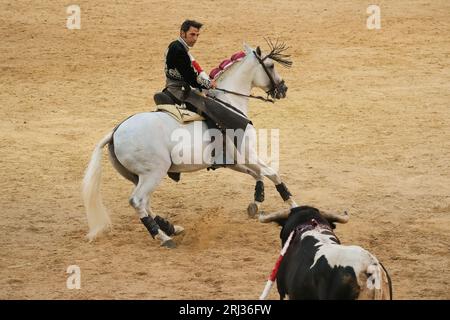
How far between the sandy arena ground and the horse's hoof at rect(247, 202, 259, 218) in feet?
0.43

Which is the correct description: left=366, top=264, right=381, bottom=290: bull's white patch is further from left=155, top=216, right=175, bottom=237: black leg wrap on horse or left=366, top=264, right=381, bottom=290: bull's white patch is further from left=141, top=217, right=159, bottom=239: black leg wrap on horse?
left=155, top=216, right=175, bottom=237: black leg wrap on horse

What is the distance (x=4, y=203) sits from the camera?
11.7 metres

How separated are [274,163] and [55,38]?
734 centimetres

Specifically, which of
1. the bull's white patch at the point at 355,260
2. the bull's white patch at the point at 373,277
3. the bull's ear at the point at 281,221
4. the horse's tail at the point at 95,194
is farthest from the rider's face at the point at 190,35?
the bull's white patch at the point at 373,277

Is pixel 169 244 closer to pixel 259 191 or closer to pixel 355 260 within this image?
pixel 259 191

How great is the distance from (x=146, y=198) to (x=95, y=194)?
0.57m

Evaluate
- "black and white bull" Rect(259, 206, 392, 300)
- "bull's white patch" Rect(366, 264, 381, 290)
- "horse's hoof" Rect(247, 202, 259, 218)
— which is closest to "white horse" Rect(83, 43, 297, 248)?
"horse's hoof" Rect(247, 202, 259, 218)

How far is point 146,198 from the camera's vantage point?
10047 mm

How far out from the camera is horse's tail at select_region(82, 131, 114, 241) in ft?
33.1

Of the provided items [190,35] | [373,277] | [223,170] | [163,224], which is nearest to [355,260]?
[373,277]

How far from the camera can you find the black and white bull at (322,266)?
6535mm

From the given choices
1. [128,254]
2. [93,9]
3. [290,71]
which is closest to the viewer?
[128,254]

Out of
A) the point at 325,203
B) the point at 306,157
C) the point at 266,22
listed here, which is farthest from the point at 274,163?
the point at 266,22
